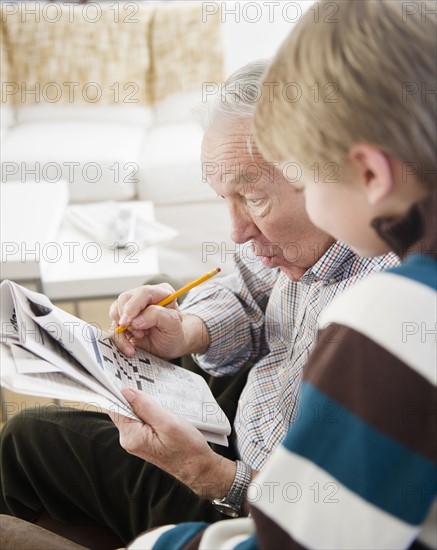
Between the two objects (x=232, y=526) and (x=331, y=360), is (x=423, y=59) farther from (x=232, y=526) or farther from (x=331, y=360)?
(x=232, y=526)

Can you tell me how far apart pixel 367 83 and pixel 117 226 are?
1842mm

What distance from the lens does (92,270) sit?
2.14m

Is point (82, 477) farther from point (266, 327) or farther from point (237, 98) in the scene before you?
point (237, 98)

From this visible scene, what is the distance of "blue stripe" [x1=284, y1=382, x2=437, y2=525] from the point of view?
0.63 metres

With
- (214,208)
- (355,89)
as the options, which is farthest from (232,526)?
(214,208)

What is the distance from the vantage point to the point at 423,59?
59 cm

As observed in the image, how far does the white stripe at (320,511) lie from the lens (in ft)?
2.13

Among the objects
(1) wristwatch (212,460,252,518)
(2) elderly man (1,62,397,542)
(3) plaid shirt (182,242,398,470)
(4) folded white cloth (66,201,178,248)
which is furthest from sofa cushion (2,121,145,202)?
(1) wristwatch (212,460,252,518)

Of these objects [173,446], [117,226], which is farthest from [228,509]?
[117,226]

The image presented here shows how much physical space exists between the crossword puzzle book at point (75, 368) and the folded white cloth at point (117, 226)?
43.3 inches

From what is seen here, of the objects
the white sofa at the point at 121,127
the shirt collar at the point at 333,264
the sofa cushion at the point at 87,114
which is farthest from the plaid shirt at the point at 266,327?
the sofa cushion at the point at 87,114

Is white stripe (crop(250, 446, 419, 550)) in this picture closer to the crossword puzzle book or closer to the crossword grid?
the crossword puzzle book

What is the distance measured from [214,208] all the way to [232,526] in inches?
102

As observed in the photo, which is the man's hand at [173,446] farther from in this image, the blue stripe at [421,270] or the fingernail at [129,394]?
the blue stripe at [421,270]
